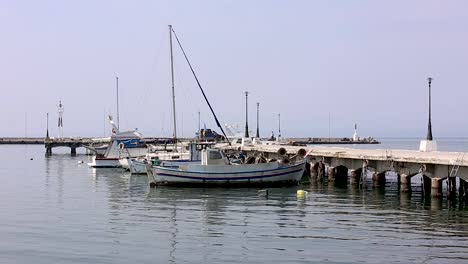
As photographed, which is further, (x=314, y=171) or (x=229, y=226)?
(x=314, y=171)

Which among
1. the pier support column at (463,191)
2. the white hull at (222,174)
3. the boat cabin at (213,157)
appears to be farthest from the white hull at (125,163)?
the pier support column at (463,191)

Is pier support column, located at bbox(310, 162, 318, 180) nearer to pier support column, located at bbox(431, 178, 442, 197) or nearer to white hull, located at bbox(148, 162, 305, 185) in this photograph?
white hull, located at bbox(148, 162, 305, 185)

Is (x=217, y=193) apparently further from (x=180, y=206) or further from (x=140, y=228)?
(x=140, y=228)

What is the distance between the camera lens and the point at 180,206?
37.9m

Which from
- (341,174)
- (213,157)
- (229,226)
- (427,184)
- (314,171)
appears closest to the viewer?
(229,226)

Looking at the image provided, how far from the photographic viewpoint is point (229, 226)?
3006cm

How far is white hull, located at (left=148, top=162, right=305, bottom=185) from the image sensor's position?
159 feet

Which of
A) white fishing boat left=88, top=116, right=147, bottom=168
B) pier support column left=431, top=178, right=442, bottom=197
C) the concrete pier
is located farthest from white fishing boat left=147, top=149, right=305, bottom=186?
white fishing boat left=88, top=116, right=147, bottom=168

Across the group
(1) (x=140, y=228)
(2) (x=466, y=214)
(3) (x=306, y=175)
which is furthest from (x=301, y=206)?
(3) (x=306, y=175)

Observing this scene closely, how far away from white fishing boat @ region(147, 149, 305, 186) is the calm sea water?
1.17 metres

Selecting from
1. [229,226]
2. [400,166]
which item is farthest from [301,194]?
[229,226]

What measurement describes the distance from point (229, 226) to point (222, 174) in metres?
18.4

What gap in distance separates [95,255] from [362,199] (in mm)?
20791

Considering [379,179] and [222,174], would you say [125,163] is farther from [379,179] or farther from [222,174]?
[379,179]
